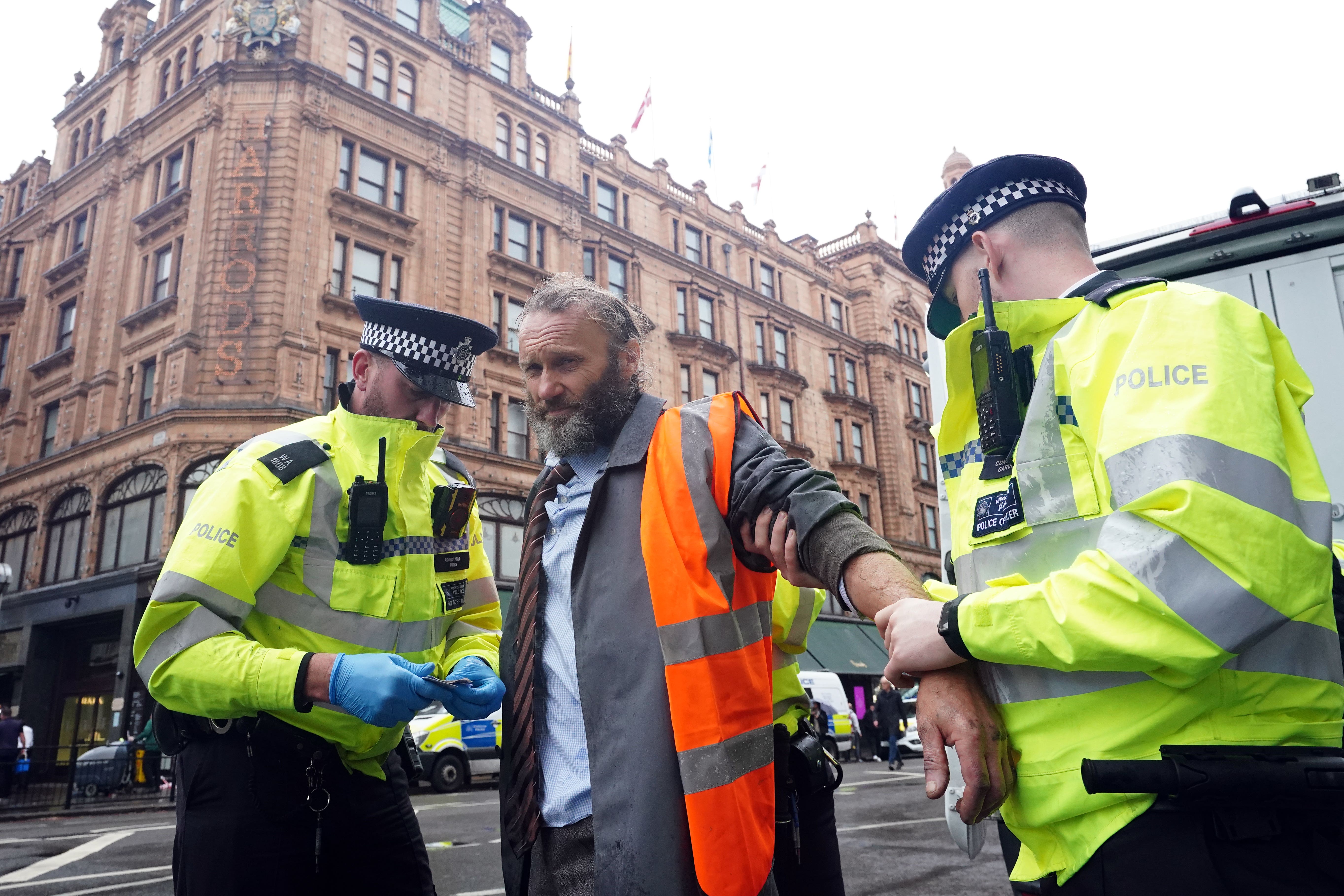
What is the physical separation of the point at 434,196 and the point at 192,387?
28.3 ft

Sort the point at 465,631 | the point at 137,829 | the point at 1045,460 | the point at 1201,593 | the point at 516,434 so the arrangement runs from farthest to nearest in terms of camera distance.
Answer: the point at 516,434
the point at 137,829
the point at 465,631
the point at 1045,460
the point at 1201,593

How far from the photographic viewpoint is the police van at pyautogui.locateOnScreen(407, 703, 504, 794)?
14.8m

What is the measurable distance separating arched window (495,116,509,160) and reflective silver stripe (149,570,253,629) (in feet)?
89.4

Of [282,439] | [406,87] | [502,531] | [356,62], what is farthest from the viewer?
[406,87]

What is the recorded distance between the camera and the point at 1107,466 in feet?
5.03

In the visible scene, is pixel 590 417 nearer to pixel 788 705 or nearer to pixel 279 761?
pixel 279 761

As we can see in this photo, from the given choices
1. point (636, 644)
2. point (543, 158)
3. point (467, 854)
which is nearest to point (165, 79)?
point (543, 158)

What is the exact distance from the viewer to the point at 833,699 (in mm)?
21172

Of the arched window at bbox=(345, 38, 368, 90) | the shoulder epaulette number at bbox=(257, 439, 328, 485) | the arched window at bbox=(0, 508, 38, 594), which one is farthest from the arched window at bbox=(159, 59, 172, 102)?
the shoulder epaulette number at bbox=(257, 439, 328, 485)

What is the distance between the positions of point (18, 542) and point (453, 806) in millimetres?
20956

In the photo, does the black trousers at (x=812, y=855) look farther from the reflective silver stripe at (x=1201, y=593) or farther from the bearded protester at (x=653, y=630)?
the reflective silver stripe at (x=1201, y=593)

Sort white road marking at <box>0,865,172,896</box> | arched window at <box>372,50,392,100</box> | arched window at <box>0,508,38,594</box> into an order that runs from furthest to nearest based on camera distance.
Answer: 1. arched window at <box>372,50,392,100</box>
2. arched window at <box>0,508,38,594</box>
3. white road marking at <box>0,865,172,896</box>

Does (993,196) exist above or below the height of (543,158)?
below

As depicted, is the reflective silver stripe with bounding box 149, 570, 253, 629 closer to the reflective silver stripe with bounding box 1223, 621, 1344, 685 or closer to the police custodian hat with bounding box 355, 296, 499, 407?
the police custodian hat with bounding box 355, 296, 499, 407
